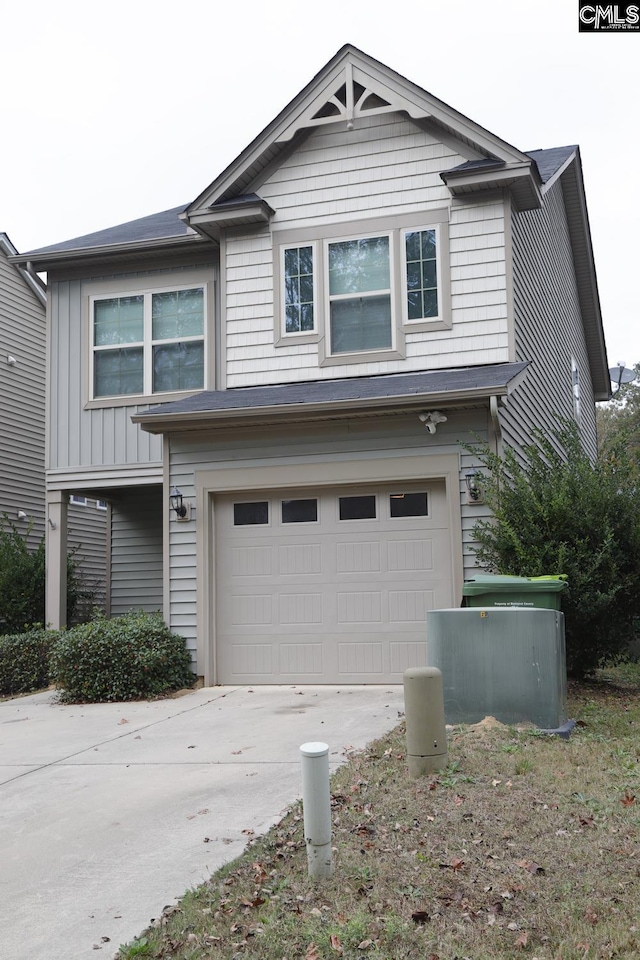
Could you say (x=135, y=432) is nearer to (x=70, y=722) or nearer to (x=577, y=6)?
(x=70, y=722)

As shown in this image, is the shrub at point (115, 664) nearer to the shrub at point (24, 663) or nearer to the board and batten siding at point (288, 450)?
the board and batten siding at point (288, 450)

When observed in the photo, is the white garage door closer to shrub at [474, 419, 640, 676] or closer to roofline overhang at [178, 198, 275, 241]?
shrub at [474, 419, 640, 676]

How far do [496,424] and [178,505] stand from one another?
13.4 ft

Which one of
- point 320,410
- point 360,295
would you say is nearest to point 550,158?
Result: point 360,295

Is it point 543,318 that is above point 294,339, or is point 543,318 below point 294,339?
above

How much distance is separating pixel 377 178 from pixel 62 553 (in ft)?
24.0

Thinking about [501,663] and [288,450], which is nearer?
[501,663]

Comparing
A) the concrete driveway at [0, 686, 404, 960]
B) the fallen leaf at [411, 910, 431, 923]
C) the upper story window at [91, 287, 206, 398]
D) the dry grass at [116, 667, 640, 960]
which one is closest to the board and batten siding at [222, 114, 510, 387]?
the upper story window at [91, 287, 206, 398]

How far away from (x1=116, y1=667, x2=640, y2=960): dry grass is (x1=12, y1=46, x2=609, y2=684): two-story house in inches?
191

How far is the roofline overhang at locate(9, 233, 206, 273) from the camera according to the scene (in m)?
13.8

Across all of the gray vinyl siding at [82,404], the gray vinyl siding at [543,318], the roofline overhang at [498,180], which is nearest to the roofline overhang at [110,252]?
the gray vinyl siding at [82,404]

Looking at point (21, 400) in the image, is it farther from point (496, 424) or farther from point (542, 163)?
point (496, 424)

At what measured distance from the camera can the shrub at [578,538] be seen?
9.77 metres

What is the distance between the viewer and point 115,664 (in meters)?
10.9
